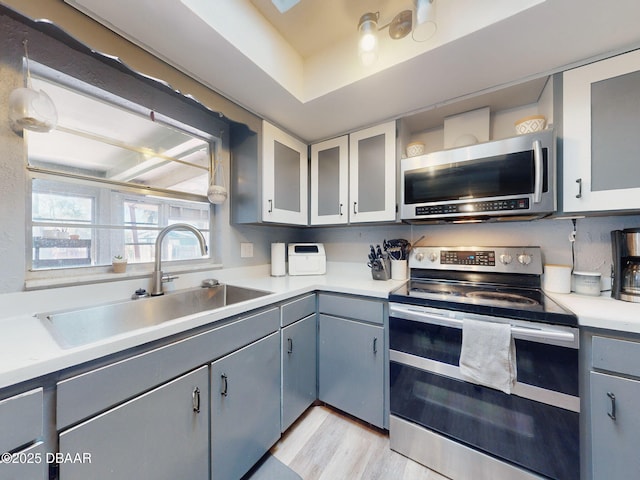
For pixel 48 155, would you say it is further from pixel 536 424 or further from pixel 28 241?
pixel 536 424

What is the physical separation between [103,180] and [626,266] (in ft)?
8.98

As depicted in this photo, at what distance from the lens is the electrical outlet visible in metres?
1.93

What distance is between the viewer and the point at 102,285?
1185 millimetres

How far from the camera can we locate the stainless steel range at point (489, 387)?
0.99 metres

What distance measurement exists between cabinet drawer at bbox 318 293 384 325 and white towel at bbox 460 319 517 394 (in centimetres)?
45

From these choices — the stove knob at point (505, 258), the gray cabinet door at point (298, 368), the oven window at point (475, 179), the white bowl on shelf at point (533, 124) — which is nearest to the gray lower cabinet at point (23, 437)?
the gray cabinet door at point (298, 368)

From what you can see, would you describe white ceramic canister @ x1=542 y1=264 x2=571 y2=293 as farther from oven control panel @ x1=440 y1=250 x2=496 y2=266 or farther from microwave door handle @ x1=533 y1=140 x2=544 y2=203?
microwave door handle @ x1=533 y1=140 x2=544 y2=203

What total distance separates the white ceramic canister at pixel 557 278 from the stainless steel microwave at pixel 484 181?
1.07ft

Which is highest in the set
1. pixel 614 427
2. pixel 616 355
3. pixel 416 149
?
pixel 416 149

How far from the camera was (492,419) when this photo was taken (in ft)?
3.63

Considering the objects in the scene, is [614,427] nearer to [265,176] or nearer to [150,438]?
[150,438]

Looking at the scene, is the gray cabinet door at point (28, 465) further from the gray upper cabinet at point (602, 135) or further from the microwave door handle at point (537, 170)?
the gray upper cabinet at point (602, 135)

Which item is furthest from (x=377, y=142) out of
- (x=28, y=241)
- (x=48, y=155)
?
(x=28, y=241)

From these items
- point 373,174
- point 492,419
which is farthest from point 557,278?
point 373,174
